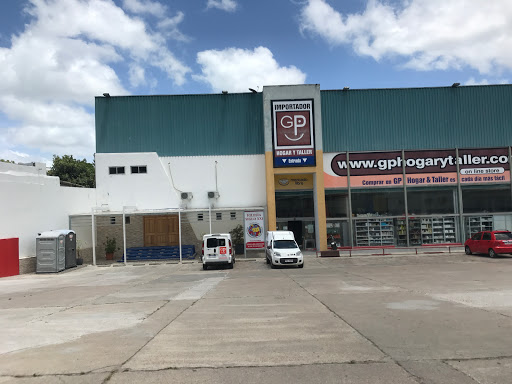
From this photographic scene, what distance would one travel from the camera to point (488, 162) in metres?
30.5

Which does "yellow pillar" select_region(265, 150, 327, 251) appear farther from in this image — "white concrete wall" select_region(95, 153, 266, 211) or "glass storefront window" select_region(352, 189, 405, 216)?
"glass storefront window" select_region(352, 189, 405, 216)

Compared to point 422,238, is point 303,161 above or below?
above

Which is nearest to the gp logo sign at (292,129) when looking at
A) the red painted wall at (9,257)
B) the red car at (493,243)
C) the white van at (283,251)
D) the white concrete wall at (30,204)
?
the white van at (283,251)

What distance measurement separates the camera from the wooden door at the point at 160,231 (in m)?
29.7

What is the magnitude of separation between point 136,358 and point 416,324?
511 centimetres

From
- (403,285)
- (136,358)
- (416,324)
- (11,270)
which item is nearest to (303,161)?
(403,285)

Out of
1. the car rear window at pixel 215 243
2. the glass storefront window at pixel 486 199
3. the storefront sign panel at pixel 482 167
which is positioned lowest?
the car rear window at pixel 215 243

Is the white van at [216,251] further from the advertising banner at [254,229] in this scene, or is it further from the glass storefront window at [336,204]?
the glass storefront window at [336,204]

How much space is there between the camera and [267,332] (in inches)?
A: 302

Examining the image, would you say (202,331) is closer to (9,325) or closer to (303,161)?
(9,325)

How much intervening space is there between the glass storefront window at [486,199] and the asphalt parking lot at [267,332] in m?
16.5

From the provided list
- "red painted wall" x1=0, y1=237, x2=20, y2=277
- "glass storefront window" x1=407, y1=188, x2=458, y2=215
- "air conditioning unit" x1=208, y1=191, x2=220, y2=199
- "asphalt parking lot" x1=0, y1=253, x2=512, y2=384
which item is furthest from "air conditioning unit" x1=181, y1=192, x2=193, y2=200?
"glass storefront window" x1=407, y1=188, x2=458, y2=215

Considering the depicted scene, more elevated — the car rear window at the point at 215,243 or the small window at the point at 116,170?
the small window at the point at 116,170

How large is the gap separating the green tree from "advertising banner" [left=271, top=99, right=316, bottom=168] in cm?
2775
